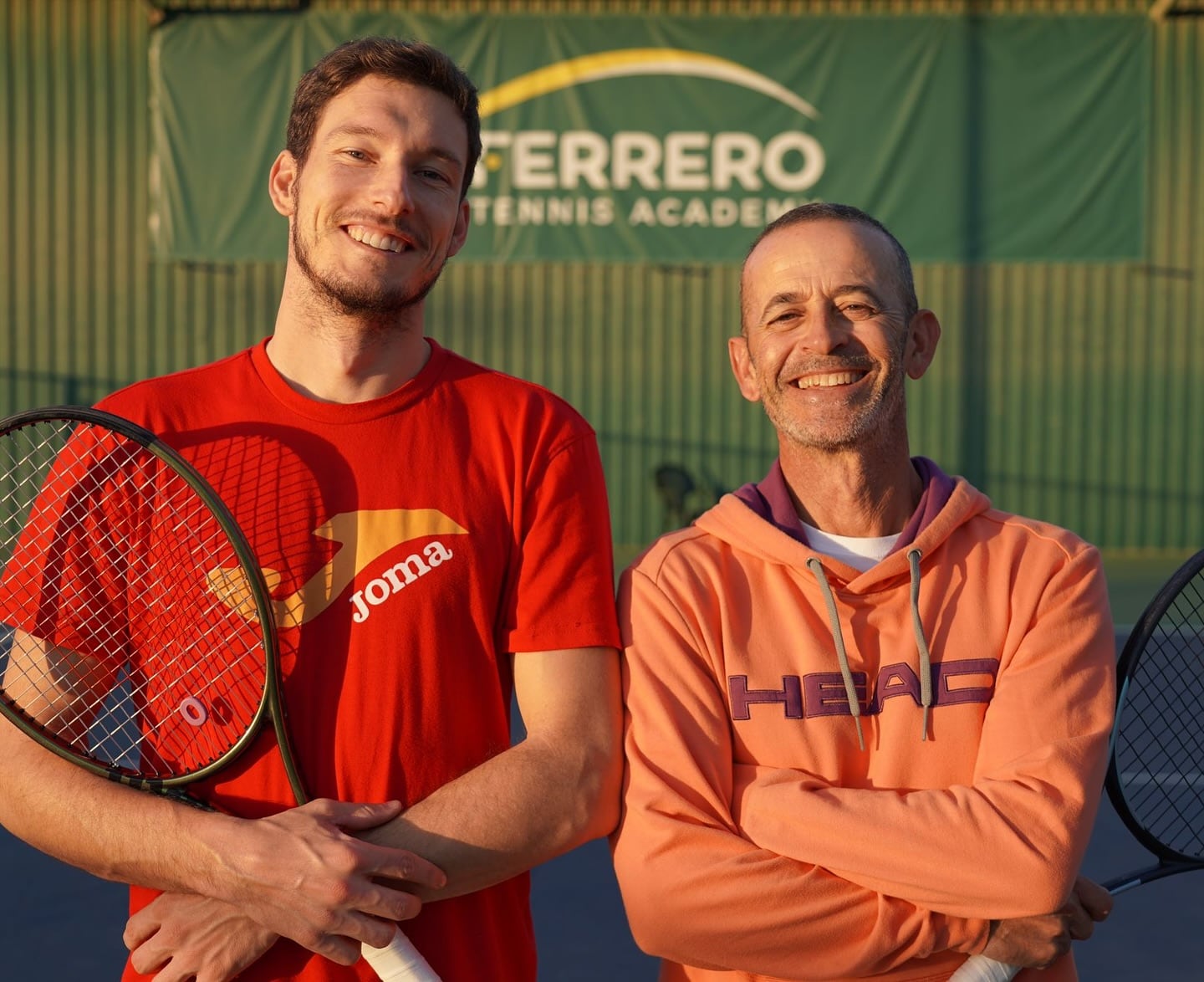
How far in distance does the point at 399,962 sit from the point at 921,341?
1.36m

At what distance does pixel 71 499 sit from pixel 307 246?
54 cm

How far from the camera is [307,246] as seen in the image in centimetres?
216

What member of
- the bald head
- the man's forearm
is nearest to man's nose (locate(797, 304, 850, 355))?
the bald head

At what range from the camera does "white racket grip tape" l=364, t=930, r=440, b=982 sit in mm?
1972

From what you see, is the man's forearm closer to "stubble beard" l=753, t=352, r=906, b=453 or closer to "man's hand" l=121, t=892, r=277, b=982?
"man's hand" l=121, t=892, r=277, b=982

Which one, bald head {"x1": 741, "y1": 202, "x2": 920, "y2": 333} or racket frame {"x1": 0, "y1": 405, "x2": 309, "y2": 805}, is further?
bald head {"x1": 741, "y1": 202, "x2": 920, "y2": 333}

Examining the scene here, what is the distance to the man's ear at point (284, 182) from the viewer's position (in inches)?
88.7

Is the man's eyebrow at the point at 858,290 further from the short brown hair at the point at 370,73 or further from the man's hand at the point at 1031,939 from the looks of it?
the man's hand at the point at 1031,939

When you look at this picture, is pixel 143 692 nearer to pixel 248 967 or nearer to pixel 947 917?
pixel 248 967

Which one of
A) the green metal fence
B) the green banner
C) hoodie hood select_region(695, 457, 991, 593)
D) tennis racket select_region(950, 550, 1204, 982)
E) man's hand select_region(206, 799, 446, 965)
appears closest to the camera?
man's hand select_region(206, 799, 446, 965)

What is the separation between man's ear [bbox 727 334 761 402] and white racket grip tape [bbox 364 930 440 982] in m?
1.07

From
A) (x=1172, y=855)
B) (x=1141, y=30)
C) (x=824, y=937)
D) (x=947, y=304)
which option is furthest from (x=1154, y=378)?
(x=824, y=937)

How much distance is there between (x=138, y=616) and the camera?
210cm

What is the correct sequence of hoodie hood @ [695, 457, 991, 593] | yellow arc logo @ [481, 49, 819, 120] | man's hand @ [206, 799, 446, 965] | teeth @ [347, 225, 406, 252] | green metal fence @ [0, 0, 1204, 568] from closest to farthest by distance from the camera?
man's hand @ [206, 799, 446, 965] < teeth @ [347, 225, 406, 252] < hoodie hood @ [695, 457, 991, 593] < yellow arc logo @ [481, 49, 819, 120] < green metal fence @ [0, 0, 1204, 568]
